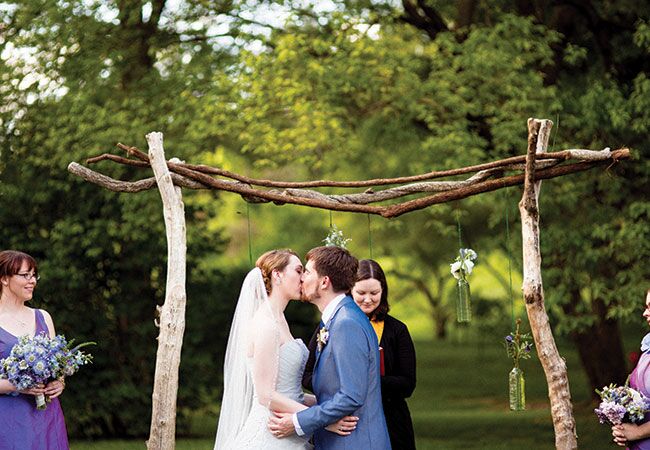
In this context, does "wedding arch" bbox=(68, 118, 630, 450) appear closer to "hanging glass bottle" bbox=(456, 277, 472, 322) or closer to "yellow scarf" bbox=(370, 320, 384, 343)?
"hanging glass bottle" bbox=(456, 277, 472, 322)

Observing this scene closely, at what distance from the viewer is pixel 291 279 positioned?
18.4 feet

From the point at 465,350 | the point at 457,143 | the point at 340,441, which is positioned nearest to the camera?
the point at 340,441

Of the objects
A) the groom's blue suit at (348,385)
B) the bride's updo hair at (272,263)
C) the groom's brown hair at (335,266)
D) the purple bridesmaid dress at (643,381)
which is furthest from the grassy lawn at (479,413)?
the groom's brown hair at (335,266)

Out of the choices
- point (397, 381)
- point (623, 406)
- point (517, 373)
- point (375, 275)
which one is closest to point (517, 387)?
point (517, 373)

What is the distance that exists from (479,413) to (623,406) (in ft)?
47.0

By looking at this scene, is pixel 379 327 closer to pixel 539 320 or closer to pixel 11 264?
pixel 539 320

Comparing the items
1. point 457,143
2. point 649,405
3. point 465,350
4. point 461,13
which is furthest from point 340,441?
point 465,350

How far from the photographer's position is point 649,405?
5.79m

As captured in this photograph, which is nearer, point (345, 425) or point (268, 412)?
point (345, 425)

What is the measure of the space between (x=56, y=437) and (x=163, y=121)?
25.6ft

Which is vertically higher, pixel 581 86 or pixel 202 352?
pixel 581 86

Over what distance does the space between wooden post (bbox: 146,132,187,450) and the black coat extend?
33.5 inches

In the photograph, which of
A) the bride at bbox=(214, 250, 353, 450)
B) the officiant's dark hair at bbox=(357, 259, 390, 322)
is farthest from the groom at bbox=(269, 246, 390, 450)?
the officiant's dark hair at bbox=(357, 259, 390, 322)

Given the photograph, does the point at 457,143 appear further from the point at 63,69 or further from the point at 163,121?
the point at 63,69
